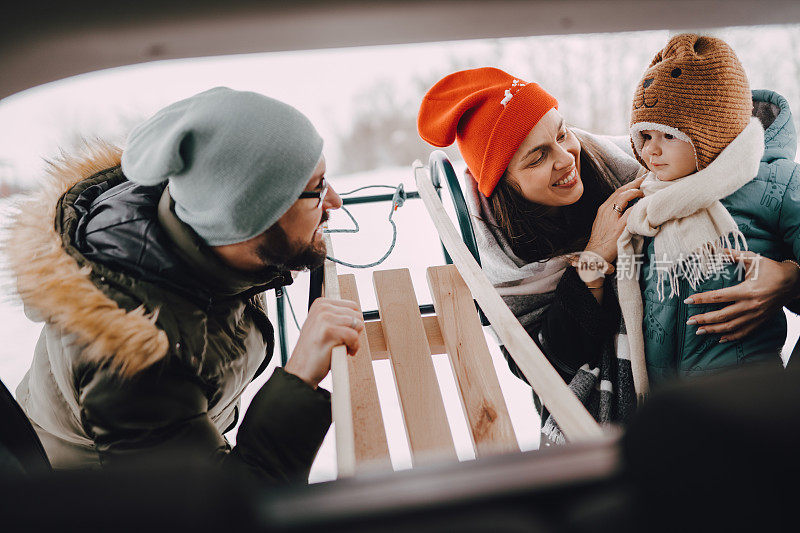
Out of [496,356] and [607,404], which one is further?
[496,356]

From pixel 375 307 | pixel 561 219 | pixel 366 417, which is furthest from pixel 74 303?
pixel 561 219

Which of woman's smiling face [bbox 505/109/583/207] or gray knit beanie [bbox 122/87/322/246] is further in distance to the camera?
woman's smiling face [bbox 505/109/583/207]

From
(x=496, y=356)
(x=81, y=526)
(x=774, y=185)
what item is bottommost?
(x=496, y=356)

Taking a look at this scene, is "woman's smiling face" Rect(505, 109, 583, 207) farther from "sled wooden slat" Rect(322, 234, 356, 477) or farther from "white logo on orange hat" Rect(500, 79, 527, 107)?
"sled wooden slat" Rect(322, 234, 356, 477)

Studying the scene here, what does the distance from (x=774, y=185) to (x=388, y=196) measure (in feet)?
3.06

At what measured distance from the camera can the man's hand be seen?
95 cm

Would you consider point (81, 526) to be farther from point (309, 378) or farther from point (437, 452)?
point (437, 452)

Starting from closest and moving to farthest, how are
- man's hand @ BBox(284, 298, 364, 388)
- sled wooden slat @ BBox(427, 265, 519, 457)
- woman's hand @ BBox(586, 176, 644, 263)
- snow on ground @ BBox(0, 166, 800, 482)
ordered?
1. man's hand @ BBox(284, 298, 364, 388)
2. sled wooden slat @ BBox(427, 265, 519, 457)
3. woman's hand @ BBox(586, 176, 644, 263)
4. snow on ground @ BBox(0, 166, 800, 482)

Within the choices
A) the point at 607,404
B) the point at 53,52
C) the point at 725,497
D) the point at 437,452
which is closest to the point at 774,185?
the point at 607,404

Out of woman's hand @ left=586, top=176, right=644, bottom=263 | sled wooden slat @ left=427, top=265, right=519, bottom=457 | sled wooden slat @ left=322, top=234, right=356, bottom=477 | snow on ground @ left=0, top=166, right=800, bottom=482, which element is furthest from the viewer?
snow on ground @ left=0, top=166, right=800, bottom=482

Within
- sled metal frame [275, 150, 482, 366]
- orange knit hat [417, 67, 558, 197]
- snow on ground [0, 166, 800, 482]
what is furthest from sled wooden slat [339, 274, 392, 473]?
orange knit hat [417, 67, 558, 197]

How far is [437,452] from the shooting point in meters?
1.05

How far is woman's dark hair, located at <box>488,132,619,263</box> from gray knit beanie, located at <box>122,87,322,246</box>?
60 centimetres

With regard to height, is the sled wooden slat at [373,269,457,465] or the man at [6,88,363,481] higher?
the man at [6,88,363,481]
